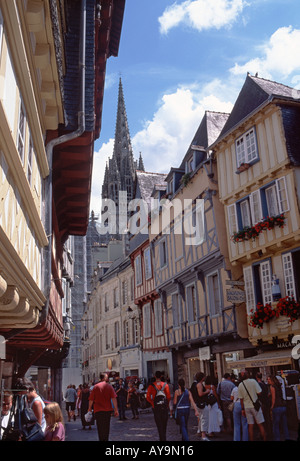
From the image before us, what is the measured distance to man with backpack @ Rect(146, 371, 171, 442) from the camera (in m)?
8.15

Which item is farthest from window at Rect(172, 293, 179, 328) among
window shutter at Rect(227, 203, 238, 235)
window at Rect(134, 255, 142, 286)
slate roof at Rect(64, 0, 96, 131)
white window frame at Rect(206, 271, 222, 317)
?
slate roof at Rect(64, 0, 96, 131)

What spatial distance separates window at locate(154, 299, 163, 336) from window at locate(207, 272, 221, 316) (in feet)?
17.0

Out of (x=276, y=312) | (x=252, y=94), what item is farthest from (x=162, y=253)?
(x=276, y=312)

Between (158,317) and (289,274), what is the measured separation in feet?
Answer: 31.9

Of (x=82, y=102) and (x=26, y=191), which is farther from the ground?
(x=82, y=102)

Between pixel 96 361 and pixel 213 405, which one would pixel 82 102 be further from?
pixel 96 361

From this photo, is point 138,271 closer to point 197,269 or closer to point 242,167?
point 197,269

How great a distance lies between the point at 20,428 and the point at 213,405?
4591mm

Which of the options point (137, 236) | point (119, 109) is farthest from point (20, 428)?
point (119, 109)

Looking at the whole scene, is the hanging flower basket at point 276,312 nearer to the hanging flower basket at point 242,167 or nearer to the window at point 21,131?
the hanging flower basket at point 242,167

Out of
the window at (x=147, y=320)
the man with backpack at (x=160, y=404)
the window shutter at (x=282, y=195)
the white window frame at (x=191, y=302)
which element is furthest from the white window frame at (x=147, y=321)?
the man with backpack at (x=160, y=404)

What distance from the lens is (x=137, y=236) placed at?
26.1 metres

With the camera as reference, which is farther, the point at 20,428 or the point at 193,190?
the point at 193,190

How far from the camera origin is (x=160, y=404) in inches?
325
